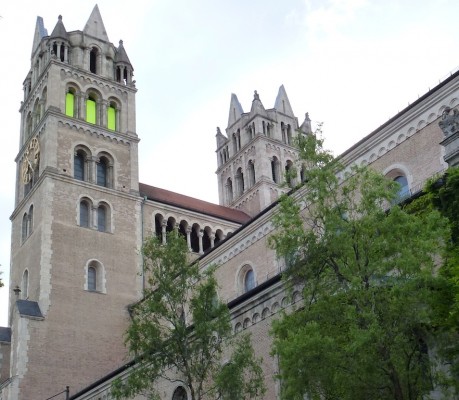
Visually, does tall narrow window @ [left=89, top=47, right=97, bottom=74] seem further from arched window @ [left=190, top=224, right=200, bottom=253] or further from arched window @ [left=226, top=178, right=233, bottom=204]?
arched window @ [left=226, top=178, right=233, bottom=204]

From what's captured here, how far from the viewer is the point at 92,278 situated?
136ft

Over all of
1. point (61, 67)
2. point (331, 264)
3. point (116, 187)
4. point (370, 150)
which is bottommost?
point (331, 264)

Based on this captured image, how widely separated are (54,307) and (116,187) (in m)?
9.57

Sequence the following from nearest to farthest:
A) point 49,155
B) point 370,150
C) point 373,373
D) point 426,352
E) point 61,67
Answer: point 373,373
point 426,352
point 370,150
point 49,155
point 61,67

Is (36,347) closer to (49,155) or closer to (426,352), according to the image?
(49,155)

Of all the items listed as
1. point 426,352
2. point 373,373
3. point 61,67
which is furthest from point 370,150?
point 61,67

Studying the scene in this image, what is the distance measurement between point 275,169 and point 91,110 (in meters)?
17.0

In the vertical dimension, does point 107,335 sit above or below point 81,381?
above

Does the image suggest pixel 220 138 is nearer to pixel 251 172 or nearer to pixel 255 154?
pixel 255 154

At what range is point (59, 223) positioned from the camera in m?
41.3

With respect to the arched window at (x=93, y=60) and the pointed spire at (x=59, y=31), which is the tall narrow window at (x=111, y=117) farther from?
the pointed spire at (x=59, y=31)

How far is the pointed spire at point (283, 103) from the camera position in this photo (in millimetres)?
62094

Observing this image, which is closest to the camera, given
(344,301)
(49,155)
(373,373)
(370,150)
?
(373,373)

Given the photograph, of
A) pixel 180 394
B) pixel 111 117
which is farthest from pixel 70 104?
pixel 180 394
